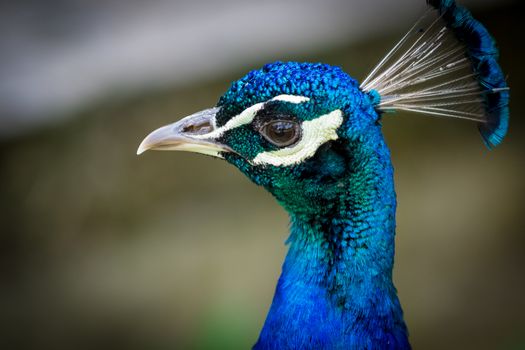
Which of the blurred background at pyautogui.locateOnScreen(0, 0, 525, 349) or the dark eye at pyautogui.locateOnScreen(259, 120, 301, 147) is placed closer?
the dark eye at pyautogui.locateOnScreen(259, 120, 301, 147)

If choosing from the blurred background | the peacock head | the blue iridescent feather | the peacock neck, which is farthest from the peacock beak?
the blurred background

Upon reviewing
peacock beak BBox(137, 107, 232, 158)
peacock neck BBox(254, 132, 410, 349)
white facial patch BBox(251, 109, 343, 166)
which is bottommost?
peacock neck BBox(254, 132, 410, 349)

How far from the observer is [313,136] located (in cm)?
110

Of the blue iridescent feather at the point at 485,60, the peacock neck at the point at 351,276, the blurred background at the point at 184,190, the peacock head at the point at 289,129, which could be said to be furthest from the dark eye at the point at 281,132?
the blurred background at the point at 184,190

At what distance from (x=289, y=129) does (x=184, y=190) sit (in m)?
1.87

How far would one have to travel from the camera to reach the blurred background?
2.55 metres

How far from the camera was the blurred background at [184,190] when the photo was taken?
2.55 metres

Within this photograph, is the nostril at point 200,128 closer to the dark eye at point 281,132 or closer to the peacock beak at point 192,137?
the peacock beak at point 192,137

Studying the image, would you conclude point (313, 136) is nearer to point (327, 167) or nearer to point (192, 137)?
point (327, 167)

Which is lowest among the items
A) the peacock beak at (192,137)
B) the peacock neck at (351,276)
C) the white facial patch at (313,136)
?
the peacock neck at (351,276)

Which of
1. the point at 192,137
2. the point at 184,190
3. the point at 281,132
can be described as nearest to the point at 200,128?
the point at 192,137

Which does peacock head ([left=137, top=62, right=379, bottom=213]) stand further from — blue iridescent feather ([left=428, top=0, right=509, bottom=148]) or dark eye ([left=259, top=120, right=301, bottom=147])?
blue iridescent feather ([left=428, top=0, right=509, bottom=148])

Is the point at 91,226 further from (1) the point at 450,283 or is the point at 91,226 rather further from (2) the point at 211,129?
(2) the point at 211,129

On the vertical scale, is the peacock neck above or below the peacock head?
below
